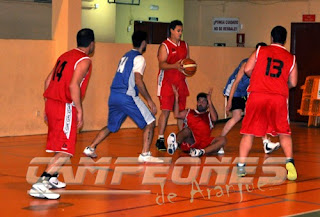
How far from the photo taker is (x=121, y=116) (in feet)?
42.5

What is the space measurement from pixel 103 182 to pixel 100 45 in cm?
771

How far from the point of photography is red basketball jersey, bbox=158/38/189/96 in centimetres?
1480

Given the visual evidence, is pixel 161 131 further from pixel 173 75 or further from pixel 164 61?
pixel 164 61

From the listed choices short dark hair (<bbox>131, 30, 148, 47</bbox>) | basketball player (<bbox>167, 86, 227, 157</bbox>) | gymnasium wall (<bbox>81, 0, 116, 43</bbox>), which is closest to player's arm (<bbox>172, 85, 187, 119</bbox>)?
basketball player (<bbox>167, 86, 227, 157</bbox>)

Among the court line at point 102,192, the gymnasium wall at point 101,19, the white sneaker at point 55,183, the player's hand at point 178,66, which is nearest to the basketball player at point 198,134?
the player's hand at point 178,66

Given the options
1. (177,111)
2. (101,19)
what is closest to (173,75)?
(177,111)

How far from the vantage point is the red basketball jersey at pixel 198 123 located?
13797 mm

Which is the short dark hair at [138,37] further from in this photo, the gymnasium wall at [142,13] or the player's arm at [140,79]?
the gymnasium wall at [142,13]

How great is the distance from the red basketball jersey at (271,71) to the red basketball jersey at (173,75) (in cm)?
389

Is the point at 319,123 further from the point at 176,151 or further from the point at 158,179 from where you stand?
the point at 158,179

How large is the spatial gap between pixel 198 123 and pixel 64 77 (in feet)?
15.4

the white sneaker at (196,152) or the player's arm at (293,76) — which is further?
the white sneaker at (196,152)

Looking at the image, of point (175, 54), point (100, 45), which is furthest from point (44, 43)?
point (175, 54)

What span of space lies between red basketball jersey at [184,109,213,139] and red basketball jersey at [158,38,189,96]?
997 mm
